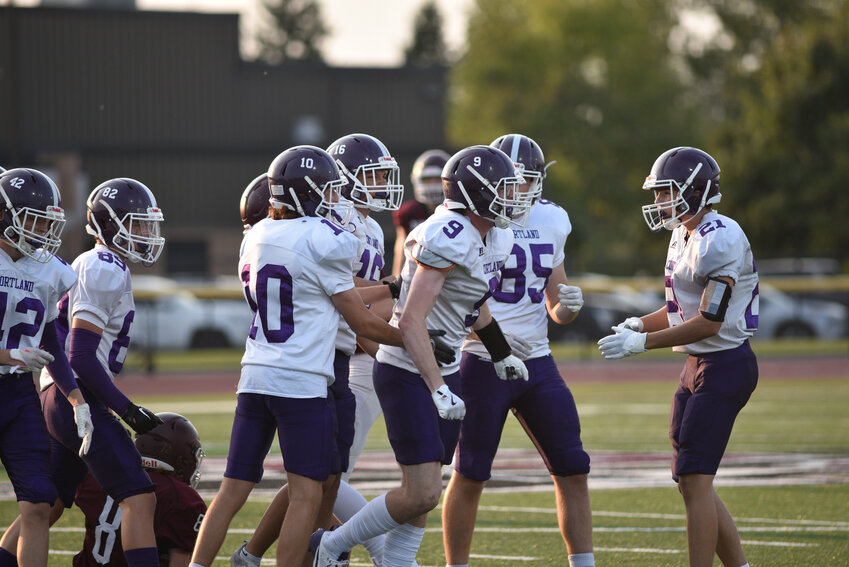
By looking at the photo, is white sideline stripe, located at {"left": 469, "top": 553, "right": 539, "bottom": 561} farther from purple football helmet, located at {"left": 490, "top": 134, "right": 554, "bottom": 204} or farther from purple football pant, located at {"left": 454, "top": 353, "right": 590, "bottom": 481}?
purple football helmet, located at {"left": 490, "top": 134, "right": 554, "bottom": 204}

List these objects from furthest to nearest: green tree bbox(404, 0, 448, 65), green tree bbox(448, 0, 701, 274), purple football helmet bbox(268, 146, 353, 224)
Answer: green tree bbox(404, 0, 448, 65)
green tree bbox(448, 0, 701, 274)
purple football helmet bbox(268, 146, 353, 224)

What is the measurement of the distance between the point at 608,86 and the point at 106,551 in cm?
4928

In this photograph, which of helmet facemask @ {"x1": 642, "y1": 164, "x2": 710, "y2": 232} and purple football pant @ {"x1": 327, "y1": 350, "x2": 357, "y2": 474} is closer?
helmet facemask @ {"x1": 642, "y1": 164, "x2": 710, "y2": 232}

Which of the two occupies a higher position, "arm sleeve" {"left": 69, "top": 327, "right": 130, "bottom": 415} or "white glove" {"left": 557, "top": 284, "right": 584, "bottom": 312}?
"white glove" {"left": 557, "top": 284, "right": 584, "bottom": 312}

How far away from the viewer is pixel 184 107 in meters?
33.6

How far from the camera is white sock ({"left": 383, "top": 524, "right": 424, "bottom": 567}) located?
505 centimetres

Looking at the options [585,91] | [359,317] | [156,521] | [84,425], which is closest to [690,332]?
[359,317]

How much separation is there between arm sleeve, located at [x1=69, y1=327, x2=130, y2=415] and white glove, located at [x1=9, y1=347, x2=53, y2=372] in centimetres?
19

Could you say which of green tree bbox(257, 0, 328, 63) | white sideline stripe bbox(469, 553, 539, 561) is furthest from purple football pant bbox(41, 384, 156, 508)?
green tree bbox(257, 0, 328, 63)

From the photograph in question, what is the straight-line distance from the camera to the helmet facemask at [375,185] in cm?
575

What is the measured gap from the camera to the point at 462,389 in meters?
5.53

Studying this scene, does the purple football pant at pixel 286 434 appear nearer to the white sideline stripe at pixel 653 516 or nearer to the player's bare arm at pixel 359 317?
the player's bare arm at pixel 359 317

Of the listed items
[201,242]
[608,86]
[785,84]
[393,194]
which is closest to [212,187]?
[201,242]

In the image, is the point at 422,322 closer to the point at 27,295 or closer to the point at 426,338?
the point at 426,338
